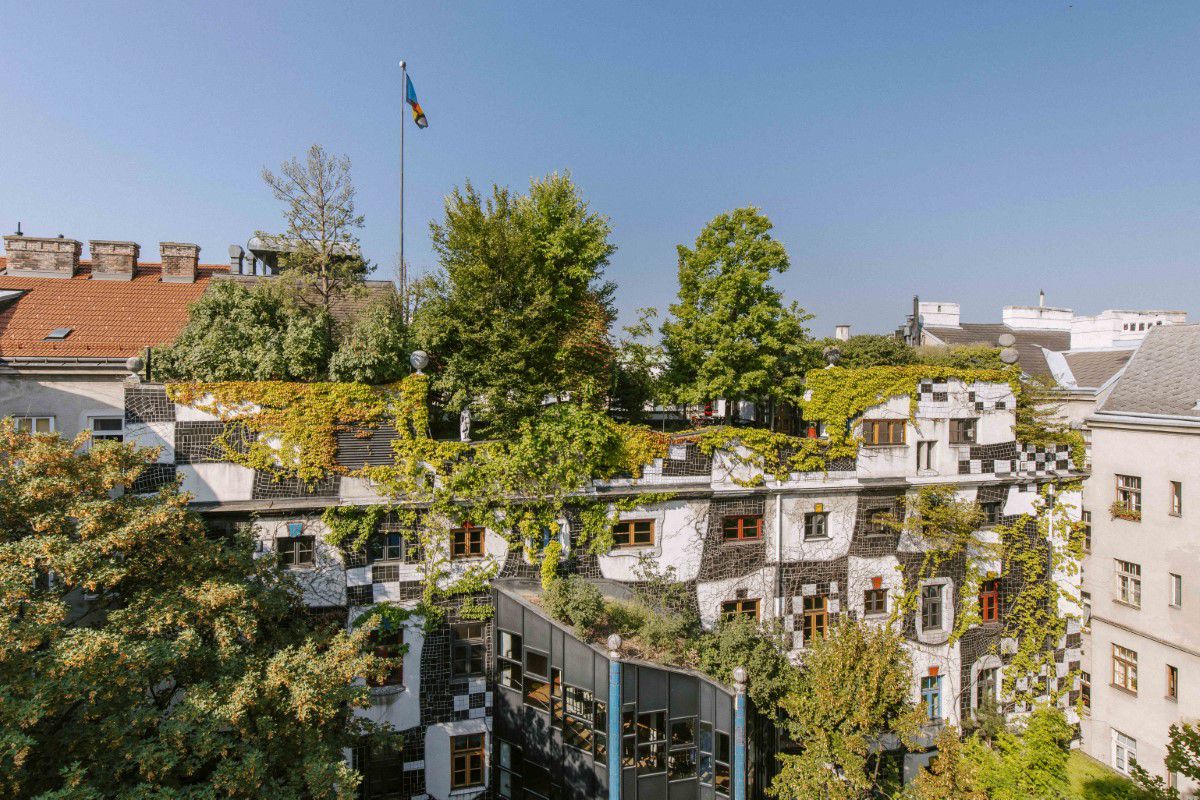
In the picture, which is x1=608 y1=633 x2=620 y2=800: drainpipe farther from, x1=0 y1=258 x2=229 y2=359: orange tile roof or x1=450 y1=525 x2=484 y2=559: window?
x1=0 y1=258 x2=229 y2=359: orange tile roof

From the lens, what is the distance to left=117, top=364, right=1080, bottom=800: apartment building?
15.3 metres

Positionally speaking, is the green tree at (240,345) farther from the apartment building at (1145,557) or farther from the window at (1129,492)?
the window at (1129,492)

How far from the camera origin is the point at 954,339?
35.1m

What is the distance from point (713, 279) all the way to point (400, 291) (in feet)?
39.8

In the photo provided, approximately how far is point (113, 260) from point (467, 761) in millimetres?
22012

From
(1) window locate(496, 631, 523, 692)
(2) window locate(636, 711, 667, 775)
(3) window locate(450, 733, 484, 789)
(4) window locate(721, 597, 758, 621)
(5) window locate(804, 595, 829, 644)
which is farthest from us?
(5) window locate(804, 595, 829, 644)

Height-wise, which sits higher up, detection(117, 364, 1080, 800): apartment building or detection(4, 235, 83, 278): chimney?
detection(4, 235, 83, 278): chimney

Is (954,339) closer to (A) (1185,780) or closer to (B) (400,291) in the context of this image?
(A) (1185,780)

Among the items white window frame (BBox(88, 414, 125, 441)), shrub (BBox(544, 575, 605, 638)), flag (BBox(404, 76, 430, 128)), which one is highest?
flag (BBox(404, 76, 430, 128))

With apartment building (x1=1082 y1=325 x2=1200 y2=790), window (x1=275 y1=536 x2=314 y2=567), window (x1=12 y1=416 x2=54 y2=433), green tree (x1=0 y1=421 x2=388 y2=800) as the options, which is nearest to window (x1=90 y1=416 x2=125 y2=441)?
window (x1=12 y1=416 x2=54 y2=433)

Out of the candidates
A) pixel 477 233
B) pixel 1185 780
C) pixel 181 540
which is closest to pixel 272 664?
pixel 181 540

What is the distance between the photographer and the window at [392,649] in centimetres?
1652

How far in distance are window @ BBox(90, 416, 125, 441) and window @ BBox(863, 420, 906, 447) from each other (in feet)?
72.4

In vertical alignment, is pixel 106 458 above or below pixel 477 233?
below
